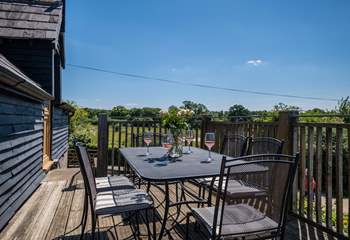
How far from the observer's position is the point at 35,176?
473 centimetres

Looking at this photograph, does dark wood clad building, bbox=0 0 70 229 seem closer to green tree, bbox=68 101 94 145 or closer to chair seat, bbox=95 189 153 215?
chair seat, bbox=95 189 153 215

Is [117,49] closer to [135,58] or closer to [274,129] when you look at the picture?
[135,58]

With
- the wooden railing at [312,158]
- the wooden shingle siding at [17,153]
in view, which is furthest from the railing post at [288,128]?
the wooden shingle siding at [17,153]

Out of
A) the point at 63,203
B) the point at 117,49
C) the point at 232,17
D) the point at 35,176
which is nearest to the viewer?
the point at 63,203

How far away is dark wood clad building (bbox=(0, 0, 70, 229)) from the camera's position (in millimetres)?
3233

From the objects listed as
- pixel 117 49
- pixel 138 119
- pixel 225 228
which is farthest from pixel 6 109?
pixel 117 49

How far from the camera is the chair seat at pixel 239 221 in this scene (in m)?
1.69

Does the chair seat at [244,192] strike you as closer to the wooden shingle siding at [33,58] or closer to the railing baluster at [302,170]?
the railing baluster at [302,170]

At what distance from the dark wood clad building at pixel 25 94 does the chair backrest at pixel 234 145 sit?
2.47m

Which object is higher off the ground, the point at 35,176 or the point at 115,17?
the point at 115,17

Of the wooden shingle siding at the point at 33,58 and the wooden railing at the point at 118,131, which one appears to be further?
the wooden shingle siding at the point at 33,58

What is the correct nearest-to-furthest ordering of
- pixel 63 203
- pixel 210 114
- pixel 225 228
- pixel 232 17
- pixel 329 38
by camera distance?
pixel 225 228
pixel 63 203
pixel 210 114
pixel 232 17
pixel 329 38

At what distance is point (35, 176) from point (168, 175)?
373cm

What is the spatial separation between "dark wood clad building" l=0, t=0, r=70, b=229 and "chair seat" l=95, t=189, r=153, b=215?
1.35 metres
